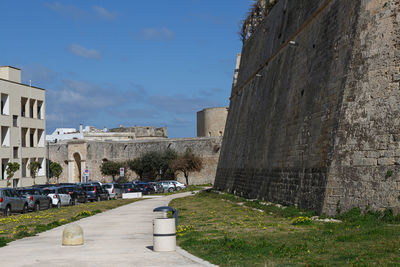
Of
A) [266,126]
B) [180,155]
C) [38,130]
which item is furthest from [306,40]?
[180,155]

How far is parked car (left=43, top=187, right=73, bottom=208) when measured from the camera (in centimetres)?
3334

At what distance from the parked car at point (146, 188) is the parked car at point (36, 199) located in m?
17.6

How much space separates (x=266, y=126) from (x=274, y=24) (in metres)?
6.61

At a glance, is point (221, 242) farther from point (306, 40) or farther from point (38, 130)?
point (38, 130)

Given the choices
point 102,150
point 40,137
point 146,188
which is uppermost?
point 40,137

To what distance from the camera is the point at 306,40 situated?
71.3 ft

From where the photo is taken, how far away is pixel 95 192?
3988 centimetres

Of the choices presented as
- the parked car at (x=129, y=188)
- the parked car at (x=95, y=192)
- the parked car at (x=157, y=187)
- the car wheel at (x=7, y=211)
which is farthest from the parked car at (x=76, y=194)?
the parked car at (x=157, y=187)

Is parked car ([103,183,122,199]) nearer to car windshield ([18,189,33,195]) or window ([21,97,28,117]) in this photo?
car windshield ([18,189,33,195])

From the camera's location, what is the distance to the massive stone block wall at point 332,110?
1452 centimetres

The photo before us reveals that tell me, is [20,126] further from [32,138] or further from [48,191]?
[48,191]

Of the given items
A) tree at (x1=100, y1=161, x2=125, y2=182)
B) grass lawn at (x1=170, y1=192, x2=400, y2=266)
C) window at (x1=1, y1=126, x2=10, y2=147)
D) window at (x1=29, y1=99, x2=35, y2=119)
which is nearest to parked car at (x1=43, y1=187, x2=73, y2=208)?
window at (x1=1, y1=126, x2=10, y2=147)

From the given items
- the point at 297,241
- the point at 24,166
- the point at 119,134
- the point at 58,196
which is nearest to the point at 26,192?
the point at 58,196

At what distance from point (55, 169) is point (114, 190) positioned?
28282 mm
